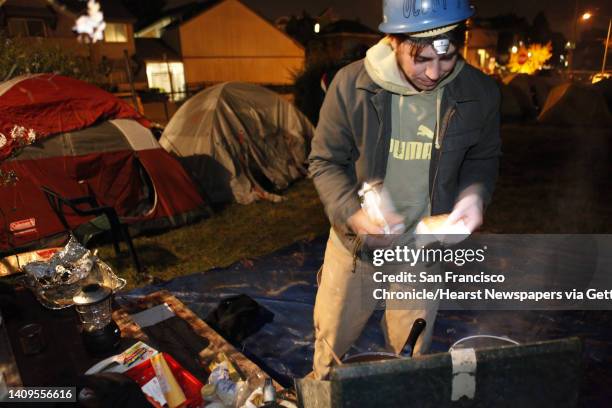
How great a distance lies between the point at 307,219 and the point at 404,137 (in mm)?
5001

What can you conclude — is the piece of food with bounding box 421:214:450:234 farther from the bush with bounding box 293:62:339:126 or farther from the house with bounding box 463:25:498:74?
the house with bounding box 463:25:498:74

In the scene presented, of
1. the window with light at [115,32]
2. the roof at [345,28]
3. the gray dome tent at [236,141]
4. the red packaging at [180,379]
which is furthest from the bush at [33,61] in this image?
the roof at [345,28]

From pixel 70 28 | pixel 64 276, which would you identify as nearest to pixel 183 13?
pixel 70 28

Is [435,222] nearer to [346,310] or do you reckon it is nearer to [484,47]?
[346,310]

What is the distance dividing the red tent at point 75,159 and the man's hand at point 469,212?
17.1 ft

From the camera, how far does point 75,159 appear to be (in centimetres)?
561

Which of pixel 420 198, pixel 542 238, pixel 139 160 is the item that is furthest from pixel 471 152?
pixel 139 160

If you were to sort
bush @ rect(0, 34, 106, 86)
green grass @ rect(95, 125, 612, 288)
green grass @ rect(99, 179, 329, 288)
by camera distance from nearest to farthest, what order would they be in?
1. green grass @ rect(99, 179, 329, 288)
2. green grass @ rect(95, 125, 612, 288)
3. bush @ rect(0, 34, 106, 86)

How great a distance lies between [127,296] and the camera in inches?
171

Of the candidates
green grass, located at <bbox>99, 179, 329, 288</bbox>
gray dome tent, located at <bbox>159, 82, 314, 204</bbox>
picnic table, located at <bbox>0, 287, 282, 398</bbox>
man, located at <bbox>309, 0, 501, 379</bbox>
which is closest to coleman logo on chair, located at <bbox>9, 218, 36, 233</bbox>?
green grass, located at <bbox>99, 179, 329, 288</bbox>

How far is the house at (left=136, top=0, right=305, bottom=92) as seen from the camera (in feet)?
95.5

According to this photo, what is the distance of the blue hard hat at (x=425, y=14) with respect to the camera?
178cm

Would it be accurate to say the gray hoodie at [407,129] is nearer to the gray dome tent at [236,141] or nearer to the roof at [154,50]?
the gray dome tent at [236,141]

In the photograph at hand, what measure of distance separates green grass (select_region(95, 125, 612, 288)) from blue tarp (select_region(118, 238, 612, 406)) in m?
0.60
